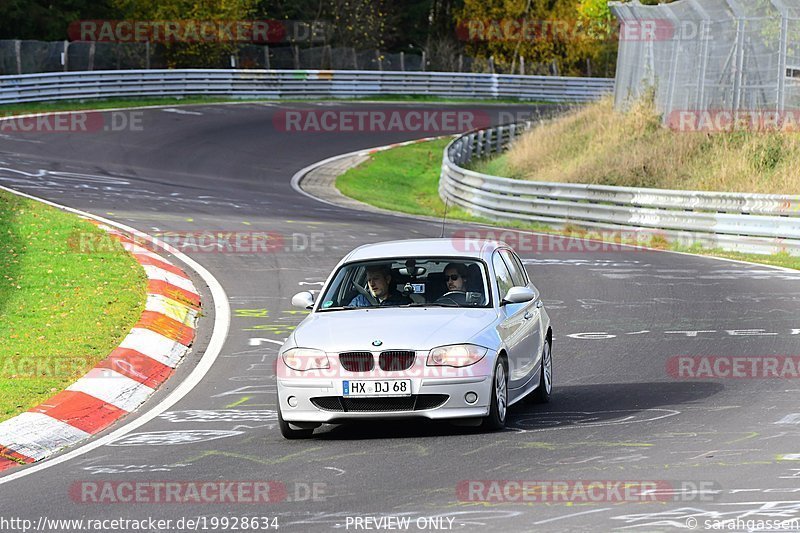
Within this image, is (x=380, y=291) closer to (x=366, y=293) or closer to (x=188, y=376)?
(x=366, y=293)

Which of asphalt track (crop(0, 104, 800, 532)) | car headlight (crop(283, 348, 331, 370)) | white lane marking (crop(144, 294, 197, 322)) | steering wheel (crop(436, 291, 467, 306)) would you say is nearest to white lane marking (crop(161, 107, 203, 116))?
asphalt track (crop(0, 104, 800, 532))

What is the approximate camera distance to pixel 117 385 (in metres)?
11.3

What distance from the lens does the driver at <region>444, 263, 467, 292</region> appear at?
10.6 meters

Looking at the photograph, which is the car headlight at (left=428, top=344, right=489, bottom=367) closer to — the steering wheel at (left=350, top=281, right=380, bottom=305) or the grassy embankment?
the steering wheel at (left=350, top=281, right=380, bottom=305)

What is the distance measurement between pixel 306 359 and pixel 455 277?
1658mm

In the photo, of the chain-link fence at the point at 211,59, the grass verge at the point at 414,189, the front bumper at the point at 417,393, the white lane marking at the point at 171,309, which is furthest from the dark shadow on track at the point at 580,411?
the chain-link fence at the point at 211,59

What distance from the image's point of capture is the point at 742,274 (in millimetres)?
19359

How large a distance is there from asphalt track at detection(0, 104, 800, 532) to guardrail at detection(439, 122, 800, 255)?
6.32 feet

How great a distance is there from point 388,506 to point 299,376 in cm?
229

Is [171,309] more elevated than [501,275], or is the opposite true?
[501,275]

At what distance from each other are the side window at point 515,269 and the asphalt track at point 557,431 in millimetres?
977

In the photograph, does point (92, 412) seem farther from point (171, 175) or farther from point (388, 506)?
point (171, 175)

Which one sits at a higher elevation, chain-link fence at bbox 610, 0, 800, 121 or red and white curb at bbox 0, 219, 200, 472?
chain-link fence at bbox 610, 0, 800, 121

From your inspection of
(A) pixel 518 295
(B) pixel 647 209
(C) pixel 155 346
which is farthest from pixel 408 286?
(B) pixel 647 209
